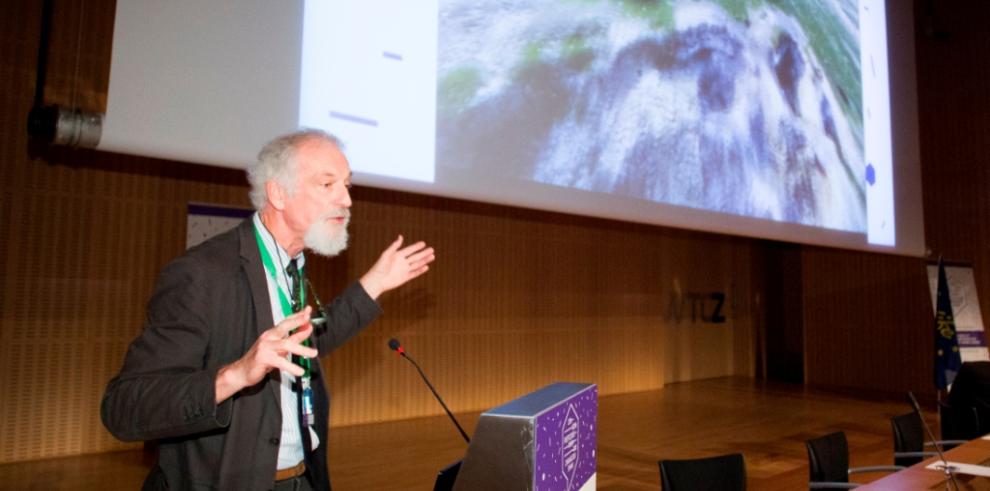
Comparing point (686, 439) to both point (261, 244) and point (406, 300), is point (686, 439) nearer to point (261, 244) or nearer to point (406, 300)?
point (406, 300)

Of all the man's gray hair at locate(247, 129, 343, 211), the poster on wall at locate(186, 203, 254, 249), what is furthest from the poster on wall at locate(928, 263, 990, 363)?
the man's gray hair at locate(247, 129, 343, 211)

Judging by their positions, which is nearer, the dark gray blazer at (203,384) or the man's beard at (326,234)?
the dark gray blazer at (203,384)

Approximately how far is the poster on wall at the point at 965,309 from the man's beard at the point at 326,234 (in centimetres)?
802

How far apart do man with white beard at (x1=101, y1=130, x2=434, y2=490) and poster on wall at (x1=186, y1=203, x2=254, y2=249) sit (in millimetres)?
3657

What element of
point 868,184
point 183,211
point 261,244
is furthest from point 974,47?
point 261,244

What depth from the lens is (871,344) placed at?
10070 mm

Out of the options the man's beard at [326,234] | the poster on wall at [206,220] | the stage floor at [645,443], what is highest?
the poster on wall at [206,220]

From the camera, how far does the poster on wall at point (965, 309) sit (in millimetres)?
7770

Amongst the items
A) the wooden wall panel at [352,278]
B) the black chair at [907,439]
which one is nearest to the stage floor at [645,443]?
the wooden wall panel at [352,278]

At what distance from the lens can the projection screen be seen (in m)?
2.57

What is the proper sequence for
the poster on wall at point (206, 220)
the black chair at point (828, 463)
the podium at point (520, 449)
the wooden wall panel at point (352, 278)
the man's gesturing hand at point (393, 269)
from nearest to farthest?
the podium at point (520, 449) → the man's gesturing hand at point (393, 269) → the black chair at point (828, 463) → the wooden wall panel at point (352, 278) → the poster on wall at point (206, 220)

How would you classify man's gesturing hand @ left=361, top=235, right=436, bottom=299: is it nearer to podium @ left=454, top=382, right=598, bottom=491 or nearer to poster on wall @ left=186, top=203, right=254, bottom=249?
podium @ left=454, top=382, right=598, bottom=491

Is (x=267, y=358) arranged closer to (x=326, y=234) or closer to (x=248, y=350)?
(x=248, y=350)

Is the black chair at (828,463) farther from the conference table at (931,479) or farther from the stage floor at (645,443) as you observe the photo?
the stage floor at (645,443)
